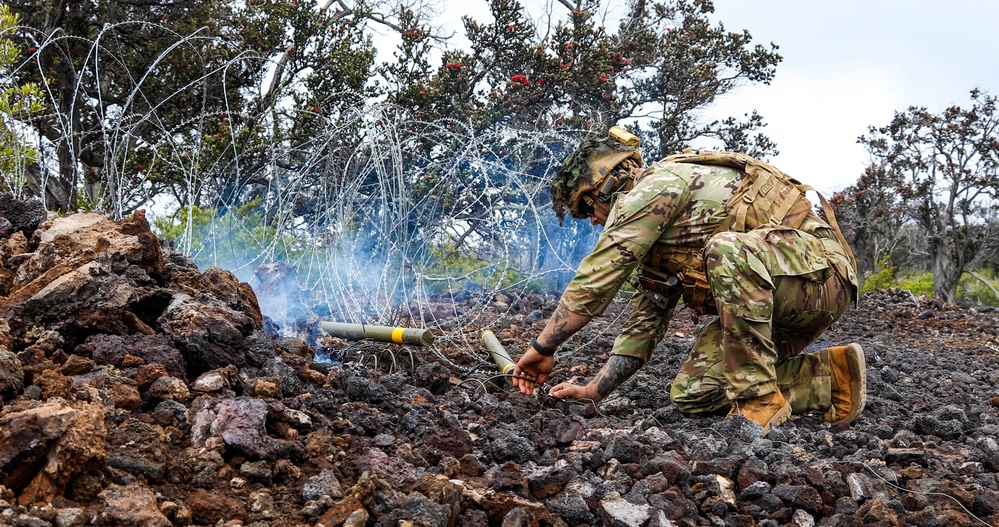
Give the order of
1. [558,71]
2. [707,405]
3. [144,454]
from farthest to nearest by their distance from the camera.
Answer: [558,71], [707,405], [144,454]

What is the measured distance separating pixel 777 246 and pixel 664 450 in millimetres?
1056

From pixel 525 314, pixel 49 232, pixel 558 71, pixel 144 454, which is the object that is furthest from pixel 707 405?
pixel 558 71

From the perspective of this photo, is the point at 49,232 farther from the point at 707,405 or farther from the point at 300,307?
the point at 707,405

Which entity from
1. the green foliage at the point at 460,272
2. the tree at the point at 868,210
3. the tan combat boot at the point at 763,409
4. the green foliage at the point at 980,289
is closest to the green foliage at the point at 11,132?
the green foliage at the point at 460,272

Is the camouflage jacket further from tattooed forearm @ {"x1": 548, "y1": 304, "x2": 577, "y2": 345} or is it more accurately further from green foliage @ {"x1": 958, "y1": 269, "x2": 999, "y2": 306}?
green foliage @ {"x1": 958, "y1": 269, "x2": 999, "y2": 306}

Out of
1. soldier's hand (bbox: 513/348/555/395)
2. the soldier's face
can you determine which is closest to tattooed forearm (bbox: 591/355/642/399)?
soldier's hand (bbox: 513/348/555/395)

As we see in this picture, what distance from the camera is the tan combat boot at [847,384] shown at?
3545 millimetres

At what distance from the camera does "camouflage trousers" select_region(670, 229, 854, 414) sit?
3199mm

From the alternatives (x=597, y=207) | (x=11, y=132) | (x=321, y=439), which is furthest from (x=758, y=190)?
(x=11, y=132)

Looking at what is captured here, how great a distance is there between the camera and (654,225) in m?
3.30

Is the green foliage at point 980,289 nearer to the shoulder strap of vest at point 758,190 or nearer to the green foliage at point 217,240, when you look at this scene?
the shoulder strap of vest at point 758,190

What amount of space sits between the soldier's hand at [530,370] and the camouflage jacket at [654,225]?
0.28 m

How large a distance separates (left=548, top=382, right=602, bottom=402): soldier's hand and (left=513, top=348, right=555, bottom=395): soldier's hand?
0.31ft

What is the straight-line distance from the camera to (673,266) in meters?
3.61
